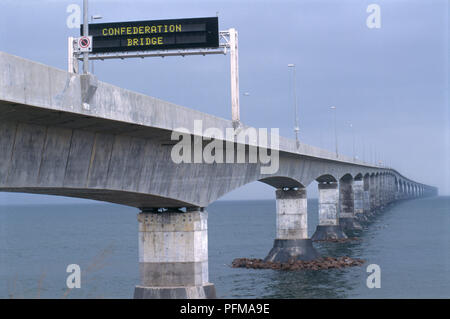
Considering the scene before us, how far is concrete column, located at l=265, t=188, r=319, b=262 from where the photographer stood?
2144 inches

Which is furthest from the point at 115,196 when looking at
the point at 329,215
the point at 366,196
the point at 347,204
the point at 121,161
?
the point at 366,196

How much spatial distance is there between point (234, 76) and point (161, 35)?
13.8 ft

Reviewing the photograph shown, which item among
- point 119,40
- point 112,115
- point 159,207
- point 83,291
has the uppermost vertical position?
point 119,40

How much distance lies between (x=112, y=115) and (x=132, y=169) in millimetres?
4738

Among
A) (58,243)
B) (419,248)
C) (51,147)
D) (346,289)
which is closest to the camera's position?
(51,147)

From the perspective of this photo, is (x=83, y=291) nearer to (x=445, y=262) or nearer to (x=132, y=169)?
(x=132, y=169)

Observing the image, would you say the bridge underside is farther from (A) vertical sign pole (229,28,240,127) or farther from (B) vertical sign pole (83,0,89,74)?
(A) vertical sign pole (229,28,240,127)


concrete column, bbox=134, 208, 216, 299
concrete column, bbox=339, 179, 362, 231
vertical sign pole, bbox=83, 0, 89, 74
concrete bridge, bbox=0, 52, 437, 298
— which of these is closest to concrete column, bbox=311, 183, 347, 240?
concrete column, bbox=339, 179, 362, 231

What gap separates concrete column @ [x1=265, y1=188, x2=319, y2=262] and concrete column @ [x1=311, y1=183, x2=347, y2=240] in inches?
1031

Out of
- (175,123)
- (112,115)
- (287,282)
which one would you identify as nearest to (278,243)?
(287,282)

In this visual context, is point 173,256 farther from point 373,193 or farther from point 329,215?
point 373,193

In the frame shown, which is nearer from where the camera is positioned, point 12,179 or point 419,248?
point 12,179

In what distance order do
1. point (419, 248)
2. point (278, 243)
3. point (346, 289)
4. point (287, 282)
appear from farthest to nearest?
point (419, 248) < point (278, 243) < point (287, 282) < point (346, 289)

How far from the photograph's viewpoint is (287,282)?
46094 mm
